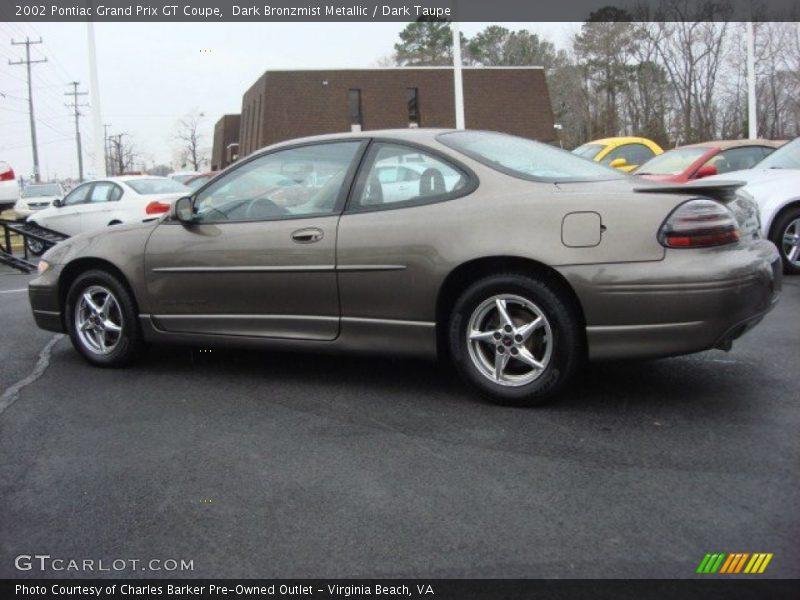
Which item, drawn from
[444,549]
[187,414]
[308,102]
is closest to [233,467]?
[187,414]

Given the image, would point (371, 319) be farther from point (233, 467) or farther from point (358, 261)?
point (233, 467)

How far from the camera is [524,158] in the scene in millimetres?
4590

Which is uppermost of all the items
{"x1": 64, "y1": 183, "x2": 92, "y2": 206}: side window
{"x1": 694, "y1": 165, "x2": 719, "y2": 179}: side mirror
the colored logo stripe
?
{"x1": 64, "y1": 183, "x2": 92, "y2": 206}: side window

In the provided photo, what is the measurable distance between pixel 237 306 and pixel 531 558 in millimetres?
2769

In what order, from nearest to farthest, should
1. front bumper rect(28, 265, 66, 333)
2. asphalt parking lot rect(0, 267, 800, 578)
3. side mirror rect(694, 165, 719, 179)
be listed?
asphalt parking lot rect(0, 267, 800, 578)
front bumper rect(28, 265, 66, 333)
side mirror rect(694, 165, 719, 179)

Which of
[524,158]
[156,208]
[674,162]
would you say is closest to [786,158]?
[674,162]

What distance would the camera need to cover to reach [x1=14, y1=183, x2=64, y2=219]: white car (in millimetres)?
28984

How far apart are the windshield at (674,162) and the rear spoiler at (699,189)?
7252mm

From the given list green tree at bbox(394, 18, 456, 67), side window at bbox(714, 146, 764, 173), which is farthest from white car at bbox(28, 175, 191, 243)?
green tree at bbox(394, 18, 456, 67)

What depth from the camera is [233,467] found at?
359cm

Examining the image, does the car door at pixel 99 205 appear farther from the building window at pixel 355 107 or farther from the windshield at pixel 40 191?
the building window at pixel 355 107

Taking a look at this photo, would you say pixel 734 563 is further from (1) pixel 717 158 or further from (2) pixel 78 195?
(2) pixel 78 195

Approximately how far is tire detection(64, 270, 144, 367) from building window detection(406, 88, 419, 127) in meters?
50.5

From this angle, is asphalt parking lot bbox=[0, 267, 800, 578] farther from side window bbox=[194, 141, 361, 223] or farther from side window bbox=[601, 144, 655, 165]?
side window bbox=[601, 144, 655, 165]
